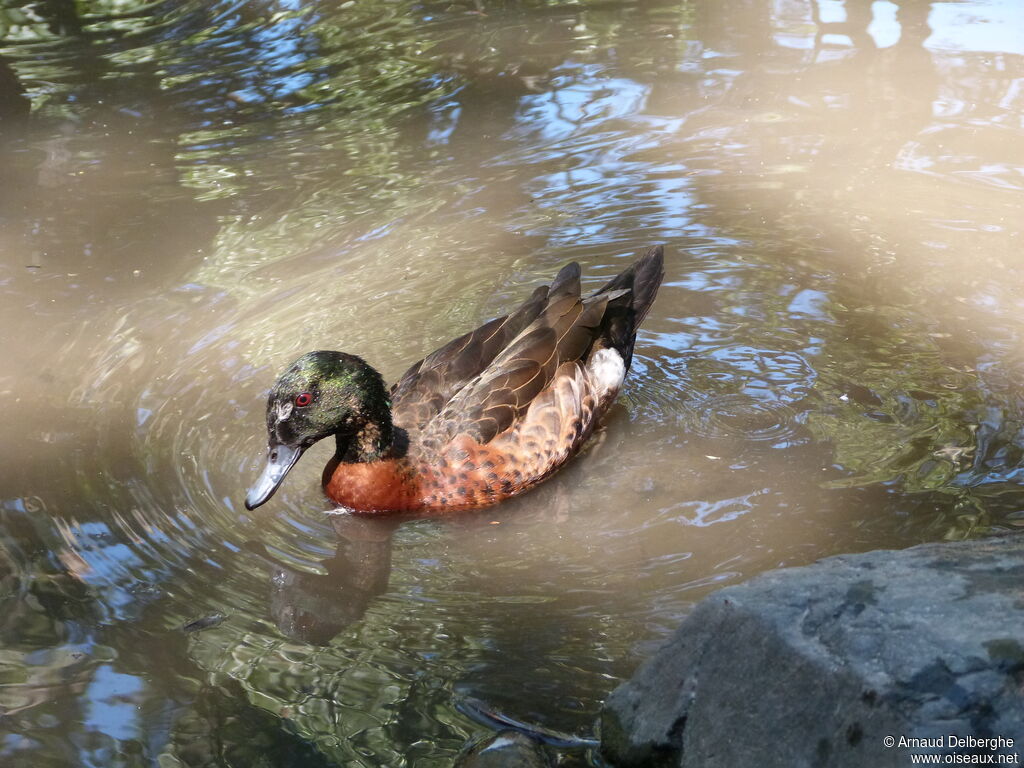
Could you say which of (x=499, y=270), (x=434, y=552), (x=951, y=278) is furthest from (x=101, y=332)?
(x=951, y=278)

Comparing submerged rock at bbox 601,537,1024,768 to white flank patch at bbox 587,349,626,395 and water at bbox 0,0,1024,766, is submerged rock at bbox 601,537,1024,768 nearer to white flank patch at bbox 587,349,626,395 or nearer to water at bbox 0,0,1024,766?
water at bbox 0,0,1024,766

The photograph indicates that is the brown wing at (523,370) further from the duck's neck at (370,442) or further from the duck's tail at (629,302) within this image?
the duck's neck at (370,442)

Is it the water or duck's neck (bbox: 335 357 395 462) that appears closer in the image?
the water

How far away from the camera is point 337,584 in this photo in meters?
5.30

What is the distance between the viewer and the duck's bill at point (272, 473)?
215 inches

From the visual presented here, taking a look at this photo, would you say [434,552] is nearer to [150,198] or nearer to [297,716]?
[297,716]

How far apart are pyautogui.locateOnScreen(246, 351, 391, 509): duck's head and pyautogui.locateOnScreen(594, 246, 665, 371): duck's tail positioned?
1.48 metres

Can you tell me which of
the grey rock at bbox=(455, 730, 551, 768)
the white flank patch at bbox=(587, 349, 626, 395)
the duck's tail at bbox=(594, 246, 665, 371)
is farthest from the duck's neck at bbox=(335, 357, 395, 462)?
the grey rock at bbox=(455, 730, 551, 768)

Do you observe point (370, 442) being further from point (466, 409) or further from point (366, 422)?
point (466, 409)

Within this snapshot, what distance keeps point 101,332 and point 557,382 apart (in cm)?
303

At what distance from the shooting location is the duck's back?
5875mm

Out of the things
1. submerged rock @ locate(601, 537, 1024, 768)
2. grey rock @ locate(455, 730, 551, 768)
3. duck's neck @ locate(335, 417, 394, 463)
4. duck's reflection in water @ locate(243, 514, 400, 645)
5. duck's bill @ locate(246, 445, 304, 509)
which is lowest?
duck's reflection in water @ locate(243, 514, 400, 645)

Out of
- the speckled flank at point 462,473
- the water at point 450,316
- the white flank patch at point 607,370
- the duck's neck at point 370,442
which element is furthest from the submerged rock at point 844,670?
the white flank patch at point 607,370

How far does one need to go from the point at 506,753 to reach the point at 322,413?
8.04 ft
